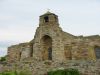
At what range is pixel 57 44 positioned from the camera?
96.8ft

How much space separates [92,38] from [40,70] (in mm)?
11669

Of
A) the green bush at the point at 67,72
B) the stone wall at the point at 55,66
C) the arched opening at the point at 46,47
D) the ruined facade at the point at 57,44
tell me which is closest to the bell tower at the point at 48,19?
the ruined facade at the point at 57,44

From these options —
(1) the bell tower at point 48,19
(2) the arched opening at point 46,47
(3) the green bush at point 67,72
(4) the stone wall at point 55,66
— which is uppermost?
(1) the bell tower at point 48,19

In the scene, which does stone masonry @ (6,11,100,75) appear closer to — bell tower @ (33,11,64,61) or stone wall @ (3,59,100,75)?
bell tower @ (33,11,64,61)

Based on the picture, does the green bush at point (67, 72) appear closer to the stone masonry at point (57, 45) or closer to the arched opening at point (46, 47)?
the stone masonry at point (57, 45)

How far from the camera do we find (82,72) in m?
20.0

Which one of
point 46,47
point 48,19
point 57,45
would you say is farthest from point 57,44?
point 48,19

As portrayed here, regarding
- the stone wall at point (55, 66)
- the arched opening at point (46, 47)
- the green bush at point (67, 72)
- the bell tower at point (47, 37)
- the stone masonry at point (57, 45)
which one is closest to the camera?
the green bush at point (67, 72)

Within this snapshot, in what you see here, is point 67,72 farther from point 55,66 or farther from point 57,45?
point 57,45

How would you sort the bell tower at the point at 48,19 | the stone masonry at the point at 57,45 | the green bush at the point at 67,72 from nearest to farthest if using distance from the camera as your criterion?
the green bush at the point at 67,72 → the stone masonry at the point at 57,45 → the bell tower at the point at 48,19

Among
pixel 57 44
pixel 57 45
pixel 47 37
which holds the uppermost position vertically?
pixel 47 37

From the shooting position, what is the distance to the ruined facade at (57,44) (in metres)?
29.4

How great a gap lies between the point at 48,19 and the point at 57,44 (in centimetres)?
434

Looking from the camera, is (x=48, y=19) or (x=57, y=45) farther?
(x=48, y=19)
